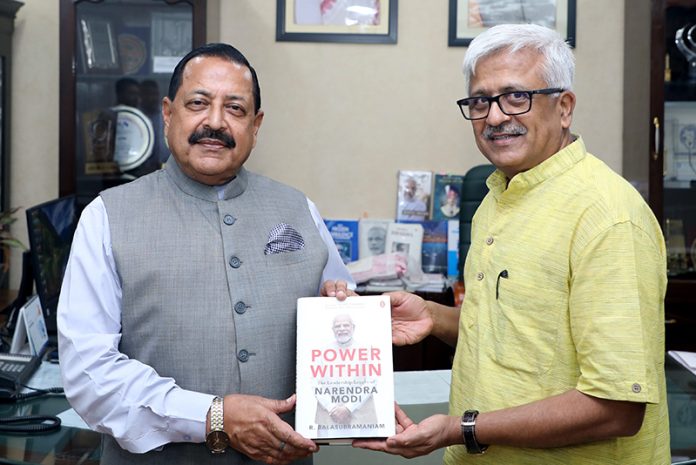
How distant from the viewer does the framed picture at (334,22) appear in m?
3.59

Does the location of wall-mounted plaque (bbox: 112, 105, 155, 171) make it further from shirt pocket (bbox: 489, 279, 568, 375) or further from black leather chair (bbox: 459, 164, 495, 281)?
shirt pocket (bbox: 489, 279, 568, 375)

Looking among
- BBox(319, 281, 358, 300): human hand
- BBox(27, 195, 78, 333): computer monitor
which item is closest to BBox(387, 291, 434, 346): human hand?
BBox(319, 281, 358, 300): human hand

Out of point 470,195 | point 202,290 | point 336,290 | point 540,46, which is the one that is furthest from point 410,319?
point 470,195

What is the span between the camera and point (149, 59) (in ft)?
11.0

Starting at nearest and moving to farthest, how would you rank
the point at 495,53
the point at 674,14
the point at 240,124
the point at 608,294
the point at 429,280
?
the point at 608,294, the point at 495,53, the point at 240,124, the point at 674,14, the point at 429,280

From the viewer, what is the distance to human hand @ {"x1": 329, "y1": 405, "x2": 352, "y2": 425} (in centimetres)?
139

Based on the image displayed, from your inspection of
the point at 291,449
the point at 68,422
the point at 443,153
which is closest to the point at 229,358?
the point at 291,449

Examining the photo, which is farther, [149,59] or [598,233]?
[149,59]

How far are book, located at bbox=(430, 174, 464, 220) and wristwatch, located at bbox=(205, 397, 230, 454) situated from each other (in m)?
2.40

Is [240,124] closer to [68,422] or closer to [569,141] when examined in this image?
[569,141]

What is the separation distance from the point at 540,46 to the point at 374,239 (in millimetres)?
2378

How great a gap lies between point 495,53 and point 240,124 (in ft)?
1.66

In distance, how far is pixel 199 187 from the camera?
5.05ft

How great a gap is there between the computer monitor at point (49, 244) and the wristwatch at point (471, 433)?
1.42m
